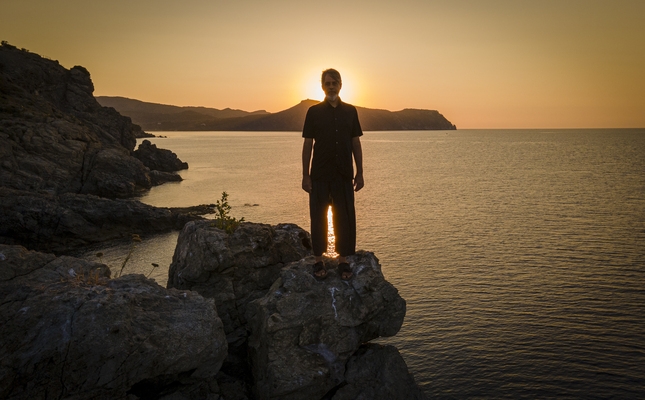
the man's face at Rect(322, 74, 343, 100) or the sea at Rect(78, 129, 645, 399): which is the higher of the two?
the man's face at Rect(322, 74, 343, 100)

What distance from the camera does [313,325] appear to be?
30.5 ft

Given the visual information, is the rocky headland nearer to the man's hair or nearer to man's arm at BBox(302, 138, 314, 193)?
man's arm at BBox(302, 138, 314, 193)

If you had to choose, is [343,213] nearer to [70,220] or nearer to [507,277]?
[507,277]

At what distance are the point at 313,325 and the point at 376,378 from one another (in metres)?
1.71

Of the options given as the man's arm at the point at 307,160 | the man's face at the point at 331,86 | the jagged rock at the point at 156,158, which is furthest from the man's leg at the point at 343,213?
the jagged rock at the point at 156,158

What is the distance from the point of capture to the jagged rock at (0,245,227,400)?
273 inches

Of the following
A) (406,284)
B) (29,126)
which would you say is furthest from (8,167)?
(406,284)

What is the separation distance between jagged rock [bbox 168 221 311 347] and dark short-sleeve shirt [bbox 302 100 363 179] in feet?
9.45

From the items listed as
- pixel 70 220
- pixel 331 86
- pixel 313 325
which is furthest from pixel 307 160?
pixel 70 220

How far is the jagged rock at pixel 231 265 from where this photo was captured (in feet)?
35.5

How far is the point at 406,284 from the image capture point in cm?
2342

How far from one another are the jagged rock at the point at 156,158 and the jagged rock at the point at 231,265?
75.9 metres

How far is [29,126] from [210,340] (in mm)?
50457

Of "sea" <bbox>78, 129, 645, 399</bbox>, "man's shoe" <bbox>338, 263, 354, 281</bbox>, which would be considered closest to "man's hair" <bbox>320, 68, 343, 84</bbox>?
"man's shoe" <bbox>338, 263, 354, 281</bbox>
